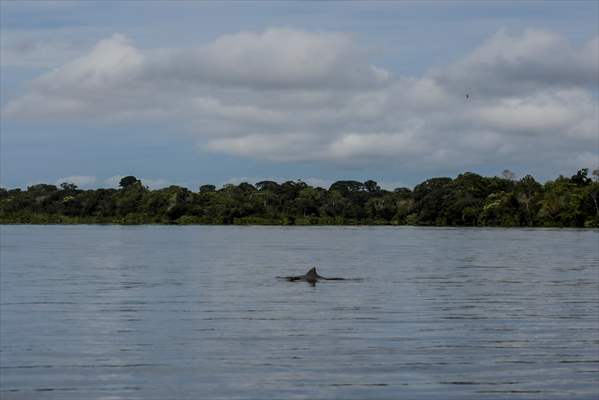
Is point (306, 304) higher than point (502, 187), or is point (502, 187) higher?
point (502, 187)

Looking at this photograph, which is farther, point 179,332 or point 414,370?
point 179,332

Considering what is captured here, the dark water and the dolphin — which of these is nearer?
the dark water

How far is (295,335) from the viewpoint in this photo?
28.9m

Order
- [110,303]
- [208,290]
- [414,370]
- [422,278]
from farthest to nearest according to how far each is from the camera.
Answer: [422,278], [208,290], [110,303], [414,370]

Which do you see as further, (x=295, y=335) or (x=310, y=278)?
(x=310, y=278)

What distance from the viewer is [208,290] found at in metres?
44.1

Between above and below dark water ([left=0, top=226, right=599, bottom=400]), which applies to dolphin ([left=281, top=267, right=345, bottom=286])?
above

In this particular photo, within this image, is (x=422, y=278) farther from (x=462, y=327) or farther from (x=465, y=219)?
(x=465, y=219)

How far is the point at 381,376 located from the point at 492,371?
270 cm

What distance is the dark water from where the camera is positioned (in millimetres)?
21344

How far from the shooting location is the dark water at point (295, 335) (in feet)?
70.0

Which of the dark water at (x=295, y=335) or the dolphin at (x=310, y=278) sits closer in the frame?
the dark water at (x=295, y=335)

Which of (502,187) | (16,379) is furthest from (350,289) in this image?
(502,187)

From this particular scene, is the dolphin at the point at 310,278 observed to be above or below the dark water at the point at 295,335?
above
